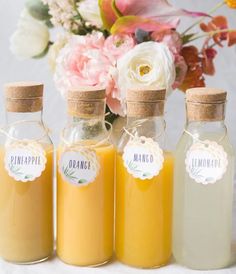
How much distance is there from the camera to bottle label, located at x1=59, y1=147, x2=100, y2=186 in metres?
1.04

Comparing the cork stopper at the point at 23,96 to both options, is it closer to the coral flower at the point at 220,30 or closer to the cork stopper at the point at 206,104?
the cork stopper at the point at 206,104

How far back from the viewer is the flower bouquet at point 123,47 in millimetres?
1104

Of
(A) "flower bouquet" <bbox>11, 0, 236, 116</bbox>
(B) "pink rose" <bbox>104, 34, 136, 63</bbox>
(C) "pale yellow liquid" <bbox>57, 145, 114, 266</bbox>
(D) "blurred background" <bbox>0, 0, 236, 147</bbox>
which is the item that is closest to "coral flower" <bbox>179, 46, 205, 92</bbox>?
(A) "flower bouquet" <bbox>11, 0, 236, 116</bbox>

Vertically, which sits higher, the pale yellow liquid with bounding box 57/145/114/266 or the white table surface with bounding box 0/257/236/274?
the pale yellow liquid with bounding box 57/145/114/266

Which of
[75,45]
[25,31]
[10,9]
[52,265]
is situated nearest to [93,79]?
[75,45]

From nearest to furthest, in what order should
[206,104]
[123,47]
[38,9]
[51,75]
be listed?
[206,104], [123,47], [38,9], [51,75]

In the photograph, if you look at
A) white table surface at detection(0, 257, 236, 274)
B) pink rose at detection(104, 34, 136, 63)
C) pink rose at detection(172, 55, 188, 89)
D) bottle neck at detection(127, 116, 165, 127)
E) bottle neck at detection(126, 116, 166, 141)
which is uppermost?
pink rose at detection(104, 34, 136, 63)

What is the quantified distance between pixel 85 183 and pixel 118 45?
24cm

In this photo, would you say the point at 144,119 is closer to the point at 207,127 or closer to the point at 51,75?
the point at 207,127

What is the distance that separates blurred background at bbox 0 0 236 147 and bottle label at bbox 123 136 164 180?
0.57 meters

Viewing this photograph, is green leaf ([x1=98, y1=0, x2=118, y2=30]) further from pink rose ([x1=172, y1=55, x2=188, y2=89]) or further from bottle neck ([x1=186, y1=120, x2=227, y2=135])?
bottle neck ([x1=186, y1=120, x2=227, y2=135])

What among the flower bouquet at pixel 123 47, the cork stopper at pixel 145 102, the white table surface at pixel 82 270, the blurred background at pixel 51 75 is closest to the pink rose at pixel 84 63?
the flower bouquet at pixel 123 47

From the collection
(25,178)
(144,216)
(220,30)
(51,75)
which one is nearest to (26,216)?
(25,178)

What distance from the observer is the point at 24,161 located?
1050 millimetres
